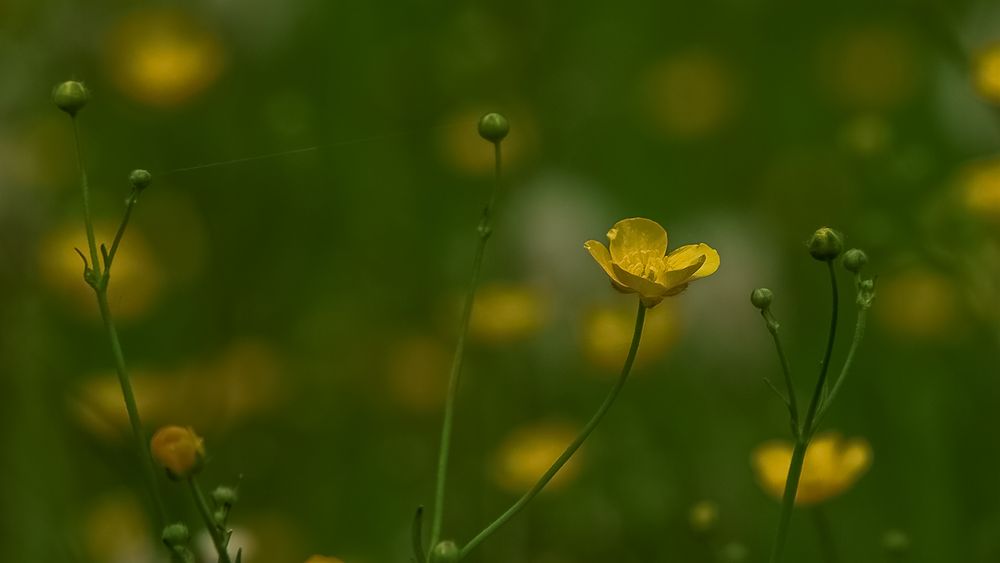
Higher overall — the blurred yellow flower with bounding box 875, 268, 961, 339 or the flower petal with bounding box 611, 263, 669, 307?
the flower petal with bounding box 611, 263, 669, 307

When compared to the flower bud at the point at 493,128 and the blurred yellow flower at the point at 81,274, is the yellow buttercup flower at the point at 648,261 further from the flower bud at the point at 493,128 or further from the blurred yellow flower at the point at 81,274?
the blurred yellow flower at the point at 81,274

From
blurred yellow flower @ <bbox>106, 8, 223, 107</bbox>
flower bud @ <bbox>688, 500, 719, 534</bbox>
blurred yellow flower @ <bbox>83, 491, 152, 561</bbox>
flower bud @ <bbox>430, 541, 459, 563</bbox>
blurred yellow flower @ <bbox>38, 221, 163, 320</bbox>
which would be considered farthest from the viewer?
blurred yellow flower @ <bbox>106, 8, 223, 107</bbox>

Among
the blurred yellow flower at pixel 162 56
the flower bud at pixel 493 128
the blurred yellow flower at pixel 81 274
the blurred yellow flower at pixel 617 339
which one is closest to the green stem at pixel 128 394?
the flower bud at pixel 493 128

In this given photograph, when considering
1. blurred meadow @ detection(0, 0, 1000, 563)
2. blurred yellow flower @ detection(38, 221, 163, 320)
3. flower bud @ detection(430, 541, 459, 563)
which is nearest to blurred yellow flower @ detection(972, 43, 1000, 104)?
blurred meadow @ detection(0, 0, 1000, 563)

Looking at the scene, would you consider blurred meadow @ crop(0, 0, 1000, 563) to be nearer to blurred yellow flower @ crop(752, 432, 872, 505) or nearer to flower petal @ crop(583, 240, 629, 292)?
blurred yellow flower @ crop(752, 432, 872, 505)

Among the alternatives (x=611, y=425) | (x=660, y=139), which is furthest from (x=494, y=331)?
(x=660, y=139)
